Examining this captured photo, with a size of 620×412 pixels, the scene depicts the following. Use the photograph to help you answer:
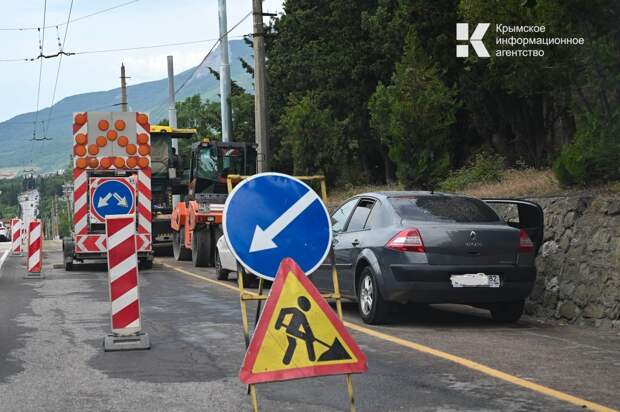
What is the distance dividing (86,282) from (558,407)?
13.7 metres

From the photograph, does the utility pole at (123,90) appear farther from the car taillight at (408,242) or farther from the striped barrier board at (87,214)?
the car taillight at (408,242)

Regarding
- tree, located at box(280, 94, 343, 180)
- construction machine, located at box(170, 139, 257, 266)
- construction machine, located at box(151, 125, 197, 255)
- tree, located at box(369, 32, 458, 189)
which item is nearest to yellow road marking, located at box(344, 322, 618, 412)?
tree, located at box(369, 32, 458, 189)

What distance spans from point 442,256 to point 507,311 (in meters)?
1.30

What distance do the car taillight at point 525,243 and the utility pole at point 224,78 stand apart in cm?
2612

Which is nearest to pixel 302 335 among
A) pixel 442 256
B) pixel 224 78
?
pixel 442 256

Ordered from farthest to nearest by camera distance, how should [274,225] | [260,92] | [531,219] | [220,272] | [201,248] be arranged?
[260,92]
[201,248]
[220,272]
[531,219]
[274,225]

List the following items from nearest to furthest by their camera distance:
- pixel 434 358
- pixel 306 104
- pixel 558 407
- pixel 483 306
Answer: pixel 558 407 < pixel 434 358 < pixel 483 306 < pixel 306 104

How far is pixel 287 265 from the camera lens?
5.76 m

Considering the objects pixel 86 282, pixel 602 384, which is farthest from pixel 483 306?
pixel 86 282

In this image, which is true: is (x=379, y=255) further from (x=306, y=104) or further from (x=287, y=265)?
(x=306, y=104)

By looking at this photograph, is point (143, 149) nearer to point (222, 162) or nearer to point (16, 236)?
point (222, 162)

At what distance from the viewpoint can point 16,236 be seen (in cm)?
3900

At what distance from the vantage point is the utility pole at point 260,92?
2633 cm

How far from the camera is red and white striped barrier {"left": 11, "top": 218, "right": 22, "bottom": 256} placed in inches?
1486
